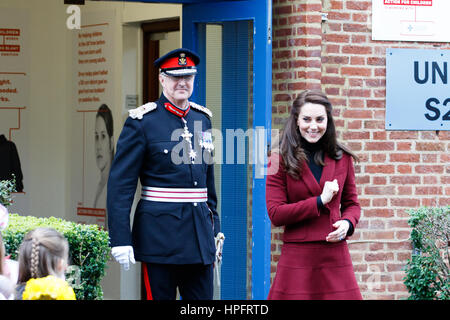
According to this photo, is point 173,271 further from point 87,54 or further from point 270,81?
point 87,54

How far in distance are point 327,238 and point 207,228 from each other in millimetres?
802

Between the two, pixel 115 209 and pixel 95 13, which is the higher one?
pixel 95 13

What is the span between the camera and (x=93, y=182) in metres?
9.74

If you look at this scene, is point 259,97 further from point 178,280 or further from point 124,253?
point 124,253

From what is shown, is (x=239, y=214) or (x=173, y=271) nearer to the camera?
(x=173, y=271)

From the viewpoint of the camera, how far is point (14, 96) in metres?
9.77

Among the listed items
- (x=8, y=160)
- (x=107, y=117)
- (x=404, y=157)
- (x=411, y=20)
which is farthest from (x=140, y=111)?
Result: (x=8, y=160)

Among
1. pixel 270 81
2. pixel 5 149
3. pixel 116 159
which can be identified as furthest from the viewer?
pixel 5 149

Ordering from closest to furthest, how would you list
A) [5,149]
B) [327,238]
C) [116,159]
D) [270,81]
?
1. [327,238]
2. [116,159]
3. [270,81]
4. [5,149]

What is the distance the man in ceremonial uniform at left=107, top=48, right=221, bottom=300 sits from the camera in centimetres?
552

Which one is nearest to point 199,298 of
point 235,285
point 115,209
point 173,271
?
point 173,271

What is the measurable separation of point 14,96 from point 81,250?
4.65 metres

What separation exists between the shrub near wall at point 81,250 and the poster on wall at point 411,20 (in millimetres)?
3007

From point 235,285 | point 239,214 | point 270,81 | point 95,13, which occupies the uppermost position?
point 95,13
